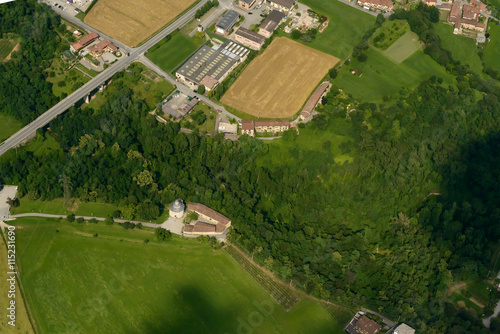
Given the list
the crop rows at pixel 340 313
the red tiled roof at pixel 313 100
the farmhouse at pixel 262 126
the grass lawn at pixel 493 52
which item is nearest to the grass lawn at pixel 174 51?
the farmhouse at pixel 262 126

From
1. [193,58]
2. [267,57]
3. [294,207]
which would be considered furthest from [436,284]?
[193,58]

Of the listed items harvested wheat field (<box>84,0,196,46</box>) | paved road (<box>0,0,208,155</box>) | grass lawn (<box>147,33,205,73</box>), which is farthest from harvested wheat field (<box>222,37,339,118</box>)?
harvested wheat field (<box>84,0,196,46</box>)

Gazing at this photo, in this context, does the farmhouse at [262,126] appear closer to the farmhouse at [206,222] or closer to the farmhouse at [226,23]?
the farmhouse at [206,222]

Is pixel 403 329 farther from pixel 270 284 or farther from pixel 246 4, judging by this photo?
pixel 246 4

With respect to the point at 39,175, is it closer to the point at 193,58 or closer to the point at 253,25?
the point at 193,58

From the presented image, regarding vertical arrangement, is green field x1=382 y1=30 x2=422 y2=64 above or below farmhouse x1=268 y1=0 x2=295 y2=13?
below

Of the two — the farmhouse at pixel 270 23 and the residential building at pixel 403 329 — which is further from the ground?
the farmhouse at pixel 270 23

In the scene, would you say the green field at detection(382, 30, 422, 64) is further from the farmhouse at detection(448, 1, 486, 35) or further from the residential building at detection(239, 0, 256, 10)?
the residential building at detection(239, 0, 256, 10)
